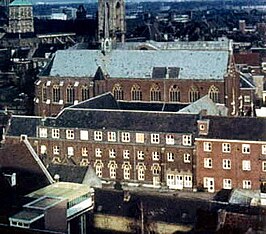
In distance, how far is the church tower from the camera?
21.7 meters

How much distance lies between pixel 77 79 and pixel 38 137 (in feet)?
11.6

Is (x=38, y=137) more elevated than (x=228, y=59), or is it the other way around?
(x=228, y=59)

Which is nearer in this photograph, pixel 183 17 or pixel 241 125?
pixel 241 125

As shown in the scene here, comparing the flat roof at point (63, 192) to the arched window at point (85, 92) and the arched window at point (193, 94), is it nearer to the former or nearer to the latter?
the arched window at point (193, 94)

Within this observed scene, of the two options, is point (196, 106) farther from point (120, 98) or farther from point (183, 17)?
point (183, 17)

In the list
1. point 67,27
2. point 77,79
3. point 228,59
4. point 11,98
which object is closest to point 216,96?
point 228,59

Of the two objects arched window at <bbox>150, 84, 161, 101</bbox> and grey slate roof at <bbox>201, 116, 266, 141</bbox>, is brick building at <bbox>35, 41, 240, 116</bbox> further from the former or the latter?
grey slate roof at <bbox>201, 116, 266, 141</bbox>

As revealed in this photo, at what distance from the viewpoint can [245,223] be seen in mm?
6320

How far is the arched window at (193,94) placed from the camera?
47.0 feet

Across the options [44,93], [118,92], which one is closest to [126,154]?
[118,92]

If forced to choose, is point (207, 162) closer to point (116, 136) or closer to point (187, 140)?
point (187, 140)

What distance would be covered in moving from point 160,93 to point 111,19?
8620 millimetres

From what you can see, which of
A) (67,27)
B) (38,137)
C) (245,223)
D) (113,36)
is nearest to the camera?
(245,223)

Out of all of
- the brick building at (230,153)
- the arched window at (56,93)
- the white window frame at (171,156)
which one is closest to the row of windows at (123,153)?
the white window frame at (171,156)
